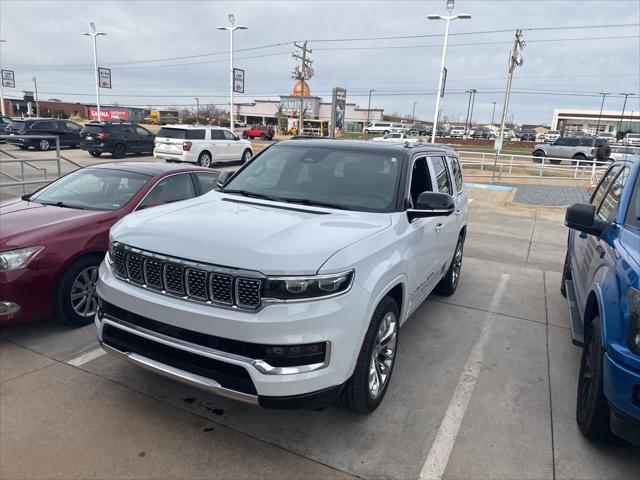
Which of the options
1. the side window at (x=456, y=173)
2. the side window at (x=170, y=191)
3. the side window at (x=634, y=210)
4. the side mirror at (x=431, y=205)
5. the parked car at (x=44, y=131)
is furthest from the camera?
the parked car at (x=44, y=131)

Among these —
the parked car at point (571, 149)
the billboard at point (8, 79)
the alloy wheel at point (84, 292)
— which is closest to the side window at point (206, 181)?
the alloy wheel at point (84, 292)

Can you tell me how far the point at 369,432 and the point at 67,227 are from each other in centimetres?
333

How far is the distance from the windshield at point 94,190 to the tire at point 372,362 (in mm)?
3260

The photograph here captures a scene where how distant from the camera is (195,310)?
271cm

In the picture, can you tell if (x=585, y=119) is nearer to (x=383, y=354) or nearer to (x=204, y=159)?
(x=204, y=159)

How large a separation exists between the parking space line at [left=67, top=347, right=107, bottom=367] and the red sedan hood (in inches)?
42.3

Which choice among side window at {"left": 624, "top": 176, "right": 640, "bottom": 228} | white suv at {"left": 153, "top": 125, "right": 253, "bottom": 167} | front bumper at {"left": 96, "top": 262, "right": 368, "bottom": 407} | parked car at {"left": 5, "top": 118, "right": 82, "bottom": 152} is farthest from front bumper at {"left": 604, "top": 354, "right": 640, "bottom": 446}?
parked car at {"left": 5, "top": 118, "right": 82, "bottom": 152}

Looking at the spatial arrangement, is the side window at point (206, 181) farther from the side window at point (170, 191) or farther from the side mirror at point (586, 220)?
the side mirror at point (586, 220)

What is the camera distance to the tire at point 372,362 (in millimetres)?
3002

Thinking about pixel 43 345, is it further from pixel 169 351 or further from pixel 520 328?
pixel 520 328

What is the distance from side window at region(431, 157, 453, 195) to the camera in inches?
187

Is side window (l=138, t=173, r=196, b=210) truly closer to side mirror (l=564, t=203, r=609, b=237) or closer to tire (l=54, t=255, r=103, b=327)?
tire (l=54, t=255, r=103, b=327)

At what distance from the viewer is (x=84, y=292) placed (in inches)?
182

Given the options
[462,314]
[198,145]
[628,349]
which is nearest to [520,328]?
[462,314]
